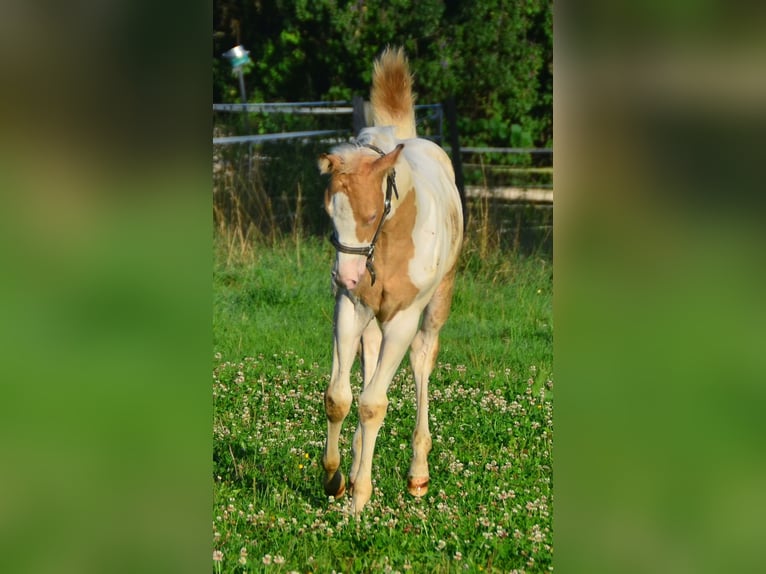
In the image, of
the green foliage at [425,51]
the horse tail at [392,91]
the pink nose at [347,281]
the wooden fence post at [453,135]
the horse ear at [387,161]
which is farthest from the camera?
the green foliage at [425,51]

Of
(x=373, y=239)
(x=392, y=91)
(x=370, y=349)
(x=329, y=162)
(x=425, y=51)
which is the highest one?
(x=425, y=51)

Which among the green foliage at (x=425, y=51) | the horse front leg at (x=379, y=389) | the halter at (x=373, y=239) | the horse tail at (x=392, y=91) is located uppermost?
the green foliage at (x=425, y=51)

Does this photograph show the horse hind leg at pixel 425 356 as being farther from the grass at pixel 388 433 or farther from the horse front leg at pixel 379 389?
the horse front leg at pixel 379 389

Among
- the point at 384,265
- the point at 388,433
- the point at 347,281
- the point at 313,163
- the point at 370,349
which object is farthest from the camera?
the point at 313,163

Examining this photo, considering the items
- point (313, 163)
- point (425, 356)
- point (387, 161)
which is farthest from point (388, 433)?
point (313, 163)

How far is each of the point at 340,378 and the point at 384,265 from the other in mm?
623

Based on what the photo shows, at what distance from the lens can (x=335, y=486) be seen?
190 inches

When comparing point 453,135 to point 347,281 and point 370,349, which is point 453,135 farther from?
point 347,281

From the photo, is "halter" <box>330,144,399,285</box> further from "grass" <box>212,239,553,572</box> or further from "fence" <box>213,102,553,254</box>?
"fence" <box>213,102,553,254</box>

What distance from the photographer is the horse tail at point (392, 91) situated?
17.5ft

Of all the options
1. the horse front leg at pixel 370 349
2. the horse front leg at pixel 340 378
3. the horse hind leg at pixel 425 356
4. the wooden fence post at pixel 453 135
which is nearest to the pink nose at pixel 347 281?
the horse front leg at pixel 340 378
